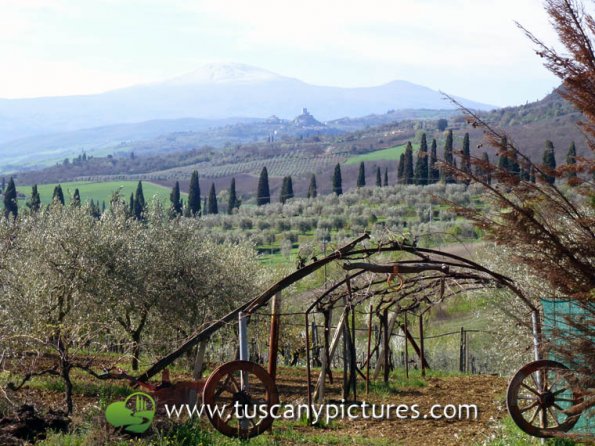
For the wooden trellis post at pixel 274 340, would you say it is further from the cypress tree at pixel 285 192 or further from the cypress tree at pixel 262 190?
the cypress tree at pixel 262 190

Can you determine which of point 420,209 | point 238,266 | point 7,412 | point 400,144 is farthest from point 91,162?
point 7,412

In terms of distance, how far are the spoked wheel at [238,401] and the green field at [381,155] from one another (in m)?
113

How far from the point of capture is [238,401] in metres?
8.58

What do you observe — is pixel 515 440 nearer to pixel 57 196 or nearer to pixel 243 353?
pixel 243 353

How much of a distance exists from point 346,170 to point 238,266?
9967 cm

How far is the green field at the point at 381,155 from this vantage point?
123750 mm

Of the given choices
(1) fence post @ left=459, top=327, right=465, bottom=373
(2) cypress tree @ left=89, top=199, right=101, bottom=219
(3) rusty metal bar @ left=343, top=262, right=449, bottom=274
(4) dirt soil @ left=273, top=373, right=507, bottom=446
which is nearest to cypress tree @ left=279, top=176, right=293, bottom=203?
(2) cypress tree @ left=89, top=199, right=101, bottom=219

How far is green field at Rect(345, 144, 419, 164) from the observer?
124m

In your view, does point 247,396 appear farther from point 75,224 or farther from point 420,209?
point 420,209

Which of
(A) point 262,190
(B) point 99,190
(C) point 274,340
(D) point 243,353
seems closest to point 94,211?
(C) point 274,340

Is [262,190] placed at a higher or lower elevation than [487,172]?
lower

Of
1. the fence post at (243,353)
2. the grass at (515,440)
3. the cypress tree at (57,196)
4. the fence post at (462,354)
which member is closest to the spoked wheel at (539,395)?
the grass at (515,440)

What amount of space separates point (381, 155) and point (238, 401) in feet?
402

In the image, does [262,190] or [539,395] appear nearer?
[539,395]
